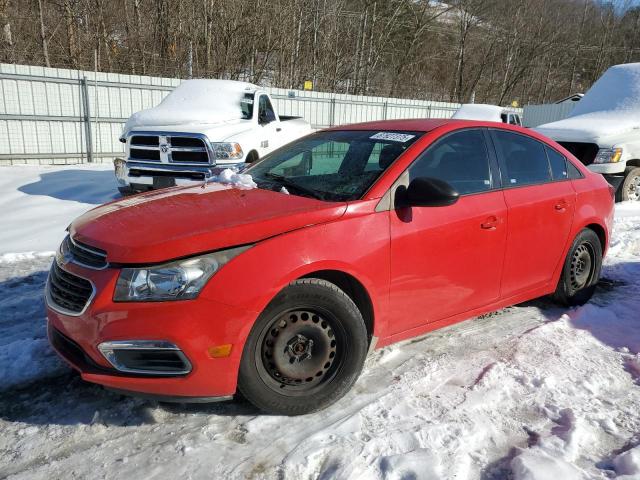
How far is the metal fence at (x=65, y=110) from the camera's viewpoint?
1251cm

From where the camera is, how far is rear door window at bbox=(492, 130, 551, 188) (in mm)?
3820

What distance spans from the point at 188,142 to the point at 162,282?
592 cm

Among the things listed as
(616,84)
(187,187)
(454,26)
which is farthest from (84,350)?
(454,26)

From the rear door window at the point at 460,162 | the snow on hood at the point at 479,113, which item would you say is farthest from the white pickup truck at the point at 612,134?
the rear door window at the point at 460,162


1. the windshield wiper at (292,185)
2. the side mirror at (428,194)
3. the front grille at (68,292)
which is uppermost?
the side mirror at (428,194)

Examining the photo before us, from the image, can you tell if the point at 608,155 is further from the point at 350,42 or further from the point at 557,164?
the point at 350,42

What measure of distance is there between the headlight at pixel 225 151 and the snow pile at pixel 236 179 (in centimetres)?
409

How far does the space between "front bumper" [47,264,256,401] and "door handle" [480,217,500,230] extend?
181 centimetres

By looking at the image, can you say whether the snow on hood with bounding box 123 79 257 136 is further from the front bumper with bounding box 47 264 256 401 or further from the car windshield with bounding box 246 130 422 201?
the front bumper with bounding box 47 264 256 401

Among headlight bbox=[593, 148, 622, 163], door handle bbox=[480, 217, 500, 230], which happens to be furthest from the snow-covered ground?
headlight bbox=[593, 148, 622, 163]

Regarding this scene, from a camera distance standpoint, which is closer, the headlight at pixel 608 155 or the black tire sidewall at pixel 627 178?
the headlight at pixel 608 155

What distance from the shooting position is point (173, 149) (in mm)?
7949

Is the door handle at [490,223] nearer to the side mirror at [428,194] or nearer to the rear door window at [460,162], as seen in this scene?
the rear door window at [460,162]

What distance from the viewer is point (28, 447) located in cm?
250
